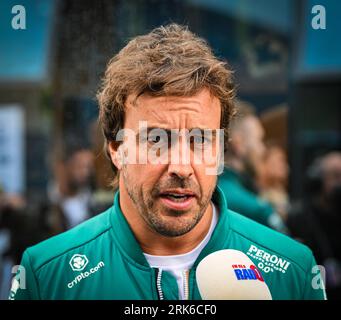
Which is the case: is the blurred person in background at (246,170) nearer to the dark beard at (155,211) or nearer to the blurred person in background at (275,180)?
the blurred person in background at (275,180)

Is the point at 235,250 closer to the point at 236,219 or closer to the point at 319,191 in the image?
the point at 236,219

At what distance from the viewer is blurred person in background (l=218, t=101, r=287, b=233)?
247 cm

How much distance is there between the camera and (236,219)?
2.14 metres

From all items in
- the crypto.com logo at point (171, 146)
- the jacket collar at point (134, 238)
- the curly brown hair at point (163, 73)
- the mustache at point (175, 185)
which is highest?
the curly brown hair at point (163, 73)

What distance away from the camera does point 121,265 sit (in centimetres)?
201

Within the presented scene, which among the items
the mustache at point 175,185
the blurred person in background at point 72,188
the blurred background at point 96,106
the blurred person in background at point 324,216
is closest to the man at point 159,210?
the mustache at point 175,185

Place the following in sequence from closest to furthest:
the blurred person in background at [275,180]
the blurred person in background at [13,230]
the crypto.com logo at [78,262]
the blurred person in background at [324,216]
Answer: the crypto.com logo at [78,262] → the blurred person in background at [13,230] → the blurred person in background at [324,216] → the blurred person in background at [275,180]

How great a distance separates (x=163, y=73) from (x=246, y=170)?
Answer: 3.87 ft

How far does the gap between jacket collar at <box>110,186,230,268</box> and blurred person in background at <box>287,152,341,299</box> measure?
0.76 metres

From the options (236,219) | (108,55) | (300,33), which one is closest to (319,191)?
(300,33)

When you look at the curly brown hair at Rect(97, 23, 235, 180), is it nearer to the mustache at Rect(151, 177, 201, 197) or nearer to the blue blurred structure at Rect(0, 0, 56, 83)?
the mustache at Rect(151, 177, 201, 197)

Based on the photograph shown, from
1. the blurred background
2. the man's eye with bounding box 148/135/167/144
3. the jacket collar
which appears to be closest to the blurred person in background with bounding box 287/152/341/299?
the blurred background

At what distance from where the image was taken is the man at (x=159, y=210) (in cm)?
195

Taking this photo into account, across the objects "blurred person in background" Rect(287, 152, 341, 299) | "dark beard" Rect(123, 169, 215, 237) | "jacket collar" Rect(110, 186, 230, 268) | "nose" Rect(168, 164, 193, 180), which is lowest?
"blurred person in background" Rect(287, 152, 341, 299)
